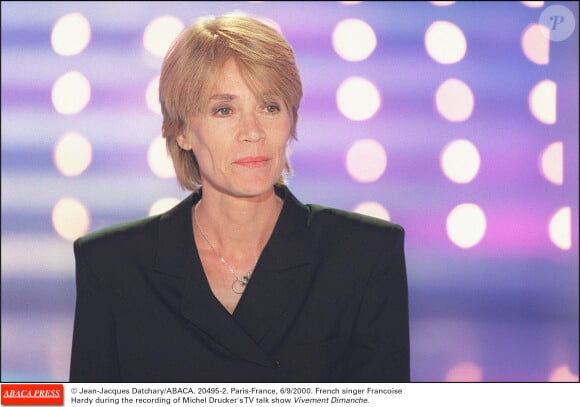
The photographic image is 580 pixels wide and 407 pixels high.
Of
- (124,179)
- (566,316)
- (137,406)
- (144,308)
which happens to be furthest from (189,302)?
(566,316)

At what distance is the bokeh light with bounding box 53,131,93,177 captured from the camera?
3074 mm

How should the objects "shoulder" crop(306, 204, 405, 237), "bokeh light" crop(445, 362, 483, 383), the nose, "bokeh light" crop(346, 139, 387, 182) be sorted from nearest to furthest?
the nose, "shoulder" crop(306, 204, 405, 237), "bokeh light" crop(445, 362, 483, 383), "bokeh light" crop(346, 139, 387, 182)

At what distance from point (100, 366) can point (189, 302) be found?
0.25 metres

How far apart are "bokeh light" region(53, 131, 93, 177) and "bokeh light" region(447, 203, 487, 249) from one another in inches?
51.6

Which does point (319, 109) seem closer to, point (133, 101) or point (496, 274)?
point (133, 101)

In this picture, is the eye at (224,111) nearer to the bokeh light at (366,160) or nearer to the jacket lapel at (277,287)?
the jacket lapel at (277,287)

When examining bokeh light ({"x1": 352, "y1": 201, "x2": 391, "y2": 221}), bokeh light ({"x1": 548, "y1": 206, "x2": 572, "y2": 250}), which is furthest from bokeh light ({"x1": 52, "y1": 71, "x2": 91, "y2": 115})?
bokeh light ({"x1": 548, "y1": 206, "x2": 572, "y2": 250})

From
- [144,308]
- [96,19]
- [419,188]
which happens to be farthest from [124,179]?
[144,308]

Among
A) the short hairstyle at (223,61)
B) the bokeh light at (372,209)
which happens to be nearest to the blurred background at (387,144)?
the bokeh light at (372,209)

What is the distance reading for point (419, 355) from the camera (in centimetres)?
304

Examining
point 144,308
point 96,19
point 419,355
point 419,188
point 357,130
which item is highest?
point 96,19

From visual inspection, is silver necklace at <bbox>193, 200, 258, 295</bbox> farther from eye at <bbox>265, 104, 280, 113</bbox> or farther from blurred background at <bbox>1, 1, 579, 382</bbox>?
blurred background at <bbox>1, 1, 579, 382</bbox>

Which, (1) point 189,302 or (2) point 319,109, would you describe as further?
(2) point 319,109

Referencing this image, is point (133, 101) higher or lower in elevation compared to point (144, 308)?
higher
